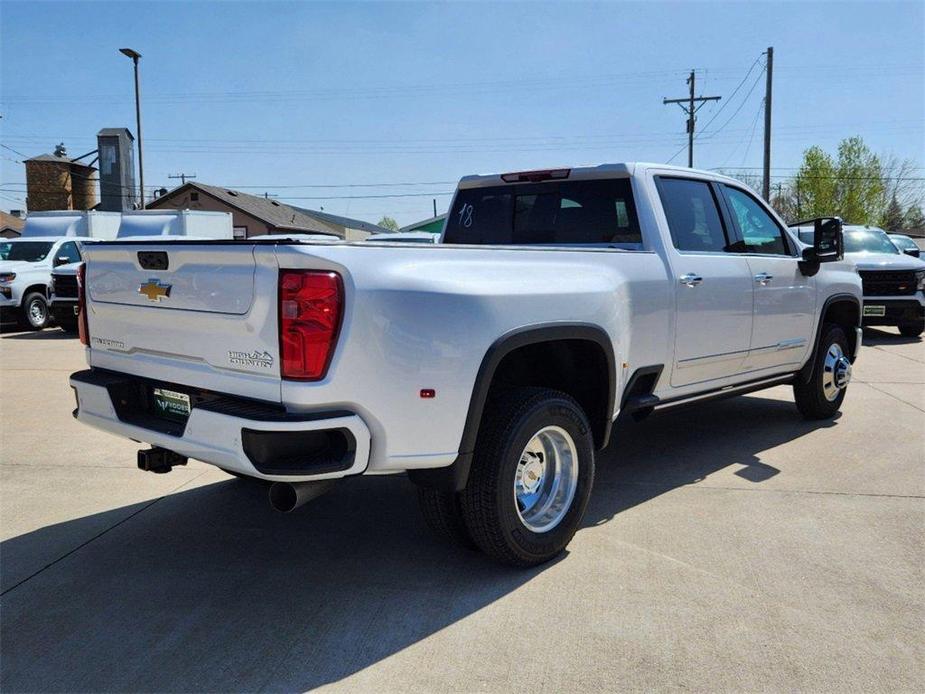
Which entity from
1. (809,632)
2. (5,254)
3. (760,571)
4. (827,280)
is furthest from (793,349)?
(5,254)

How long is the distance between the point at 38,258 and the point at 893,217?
66996 mm

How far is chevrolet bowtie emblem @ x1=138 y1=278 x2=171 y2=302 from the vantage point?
3.34 m

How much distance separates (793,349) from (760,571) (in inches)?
103

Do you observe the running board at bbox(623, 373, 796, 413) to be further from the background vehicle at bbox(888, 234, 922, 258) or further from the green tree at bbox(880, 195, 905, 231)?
the green tree at bbox(880, 195, 905, 231)

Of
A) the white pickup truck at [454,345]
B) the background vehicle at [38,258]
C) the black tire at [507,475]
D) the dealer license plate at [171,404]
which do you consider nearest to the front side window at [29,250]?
the background vehicle at [38,258]

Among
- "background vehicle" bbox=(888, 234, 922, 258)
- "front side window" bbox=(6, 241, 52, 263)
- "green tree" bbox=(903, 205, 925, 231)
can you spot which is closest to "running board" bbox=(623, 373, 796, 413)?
"background vehicle" bbox=(888, 234, 922, 258)

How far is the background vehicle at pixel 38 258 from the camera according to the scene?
14.7 meters

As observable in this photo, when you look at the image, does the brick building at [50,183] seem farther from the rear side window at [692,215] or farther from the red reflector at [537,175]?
the rear side window at [692,215]

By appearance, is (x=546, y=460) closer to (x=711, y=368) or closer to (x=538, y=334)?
(x=538, y=334)

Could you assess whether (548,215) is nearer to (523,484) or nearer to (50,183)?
(523,484)

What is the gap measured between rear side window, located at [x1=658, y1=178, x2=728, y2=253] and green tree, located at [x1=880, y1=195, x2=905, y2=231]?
65.5 metres

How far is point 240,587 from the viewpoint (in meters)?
3.54

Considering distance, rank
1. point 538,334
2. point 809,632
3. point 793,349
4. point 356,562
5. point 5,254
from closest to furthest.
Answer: point 809,632
point 538,334
point 356,562
point 793,349
point 5,254

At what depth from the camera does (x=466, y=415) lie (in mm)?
3219
